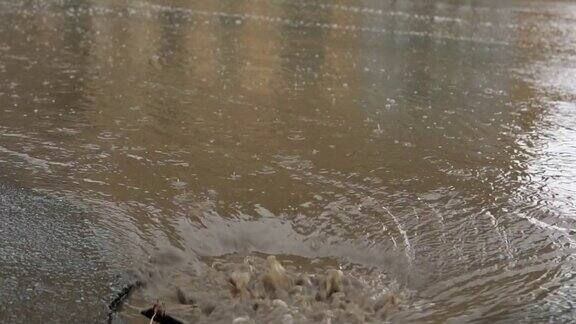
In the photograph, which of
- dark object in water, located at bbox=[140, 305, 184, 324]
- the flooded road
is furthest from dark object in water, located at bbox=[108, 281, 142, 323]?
dark object in water, located at bbox=[140, 305, 184, 324]

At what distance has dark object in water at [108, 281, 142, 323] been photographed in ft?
15.1

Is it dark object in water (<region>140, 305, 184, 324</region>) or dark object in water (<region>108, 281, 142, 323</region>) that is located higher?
dark object in water (<region>108, 281, 142, 323</region>)

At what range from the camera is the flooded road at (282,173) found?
214 inches

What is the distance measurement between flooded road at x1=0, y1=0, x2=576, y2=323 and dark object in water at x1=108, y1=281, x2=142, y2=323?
55 millimetres

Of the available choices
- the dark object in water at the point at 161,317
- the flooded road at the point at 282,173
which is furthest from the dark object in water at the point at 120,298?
the dark object in water at the point at 161,317

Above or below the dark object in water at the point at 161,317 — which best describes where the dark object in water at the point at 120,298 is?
above

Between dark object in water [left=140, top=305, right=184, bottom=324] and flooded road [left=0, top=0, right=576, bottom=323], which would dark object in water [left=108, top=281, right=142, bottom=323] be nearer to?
flooded road [left=0, top=0, right=576, bottom=323]

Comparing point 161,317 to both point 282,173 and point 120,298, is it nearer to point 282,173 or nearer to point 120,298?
point 120,298

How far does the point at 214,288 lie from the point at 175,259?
610mm

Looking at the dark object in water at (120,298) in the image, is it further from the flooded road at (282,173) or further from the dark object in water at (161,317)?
the dark object in water at (161,317)

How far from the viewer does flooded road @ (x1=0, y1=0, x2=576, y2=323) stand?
5441 millimetres

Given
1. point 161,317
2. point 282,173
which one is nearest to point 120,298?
point 161,317

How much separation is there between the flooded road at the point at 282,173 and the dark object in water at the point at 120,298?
55 millimetres

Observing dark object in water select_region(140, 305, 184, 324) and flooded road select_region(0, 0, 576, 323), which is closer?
dark object in water select_region(140, 305, 184, 324)
